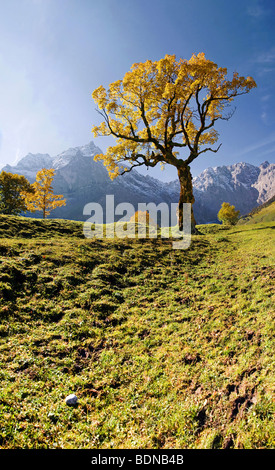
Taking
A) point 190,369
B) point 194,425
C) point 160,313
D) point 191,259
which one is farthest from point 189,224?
point 194,425

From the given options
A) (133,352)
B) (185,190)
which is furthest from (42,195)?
(133,352)

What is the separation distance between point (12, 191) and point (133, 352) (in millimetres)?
53001

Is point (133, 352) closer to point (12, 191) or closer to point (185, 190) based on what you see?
point (185, 190)

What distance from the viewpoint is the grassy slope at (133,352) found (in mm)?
5160

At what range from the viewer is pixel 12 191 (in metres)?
50.3

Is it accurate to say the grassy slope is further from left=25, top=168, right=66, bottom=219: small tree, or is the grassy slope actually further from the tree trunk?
left=25, top=168, right=66, bottom=219: small tree

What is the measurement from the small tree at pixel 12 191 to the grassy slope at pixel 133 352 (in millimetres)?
40091

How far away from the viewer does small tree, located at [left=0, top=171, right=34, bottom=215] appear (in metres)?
49.9

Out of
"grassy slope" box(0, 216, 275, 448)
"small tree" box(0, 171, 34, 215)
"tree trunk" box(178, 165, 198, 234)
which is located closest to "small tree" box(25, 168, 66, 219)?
"small tree" box(0, 171, 34, 215)

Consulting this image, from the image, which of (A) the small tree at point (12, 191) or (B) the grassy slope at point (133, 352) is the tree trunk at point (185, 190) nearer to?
(B) the grassy slope at point (133, 352)

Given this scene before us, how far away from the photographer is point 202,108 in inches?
1102

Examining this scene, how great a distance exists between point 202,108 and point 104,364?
101 ft

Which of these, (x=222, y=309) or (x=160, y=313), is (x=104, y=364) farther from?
(x=222, y=309)

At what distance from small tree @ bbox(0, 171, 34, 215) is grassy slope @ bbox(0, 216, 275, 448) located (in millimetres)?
40091
